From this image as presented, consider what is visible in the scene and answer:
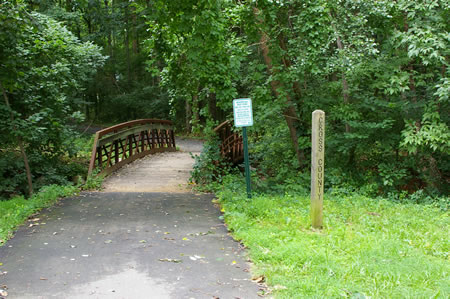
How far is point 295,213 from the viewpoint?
649 cm

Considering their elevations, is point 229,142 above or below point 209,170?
above

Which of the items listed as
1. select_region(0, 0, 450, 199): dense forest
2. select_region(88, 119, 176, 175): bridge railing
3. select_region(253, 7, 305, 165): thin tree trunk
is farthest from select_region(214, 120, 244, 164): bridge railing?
select_region(88, 119, 176, 175): bridge railing

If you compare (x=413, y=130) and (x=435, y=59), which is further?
(x=413, y=130)

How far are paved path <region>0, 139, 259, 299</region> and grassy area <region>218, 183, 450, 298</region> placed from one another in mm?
328

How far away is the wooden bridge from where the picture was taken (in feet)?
36.1

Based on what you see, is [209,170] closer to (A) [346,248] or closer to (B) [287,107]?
(B) [287,107]

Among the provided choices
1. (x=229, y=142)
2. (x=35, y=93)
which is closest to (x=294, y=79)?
(x=229, y=142)

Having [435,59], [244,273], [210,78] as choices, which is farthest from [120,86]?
[244,273]

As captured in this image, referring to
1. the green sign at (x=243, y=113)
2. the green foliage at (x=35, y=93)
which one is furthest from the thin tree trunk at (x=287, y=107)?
the green foliage at (x=35, y=93)

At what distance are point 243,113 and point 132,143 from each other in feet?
23.3

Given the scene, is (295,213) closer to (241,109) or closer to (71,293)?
(241,109)

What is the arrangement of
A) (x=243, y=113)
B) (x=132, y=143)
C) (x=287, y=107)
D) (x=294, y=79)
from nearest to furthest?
(x=243, y=113) → (x=294, y=79) → (x=287, y=107) → (x=132, y=143)

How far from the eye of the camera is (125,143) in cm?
1277

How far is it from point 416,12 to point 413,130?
2.39m
